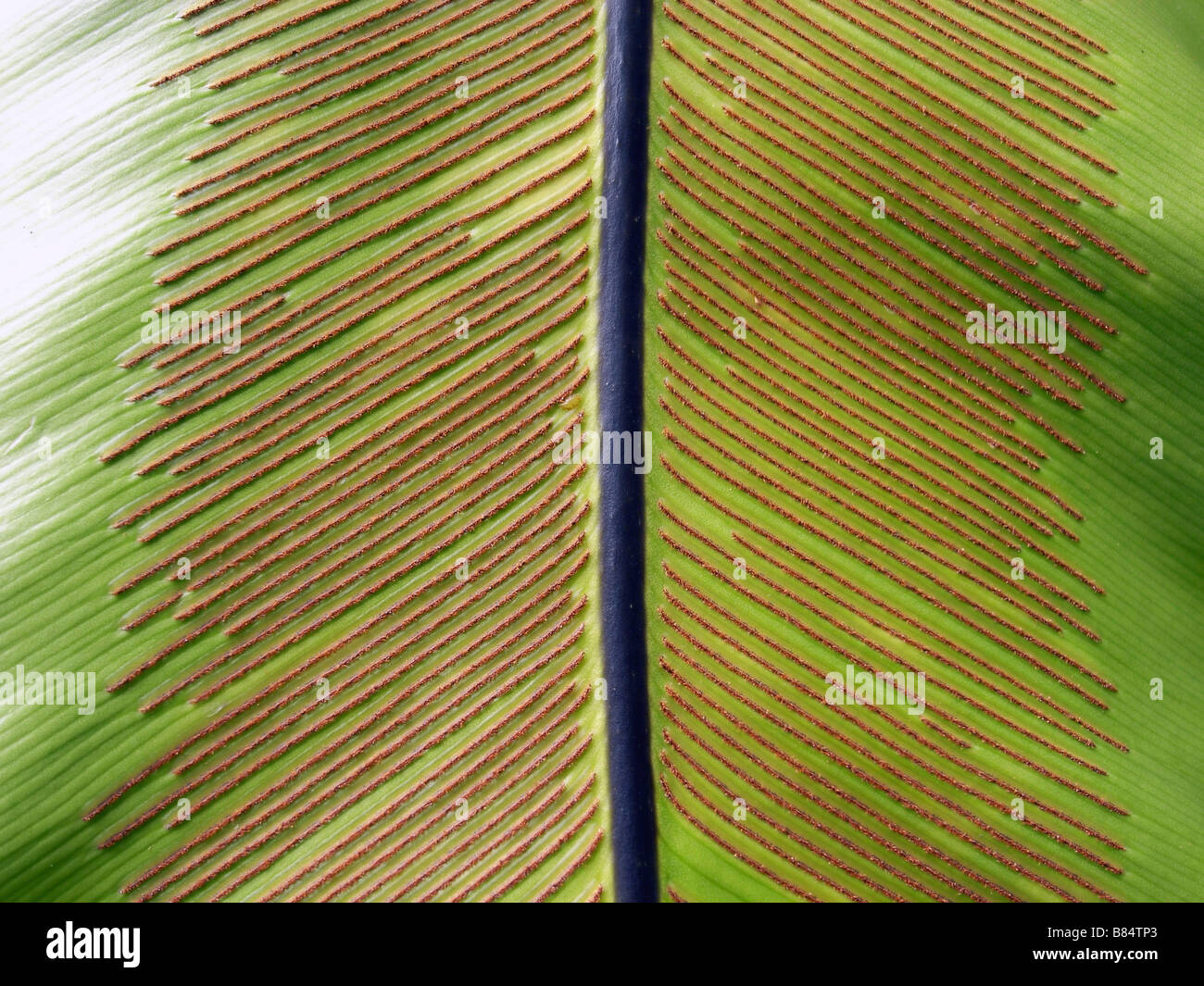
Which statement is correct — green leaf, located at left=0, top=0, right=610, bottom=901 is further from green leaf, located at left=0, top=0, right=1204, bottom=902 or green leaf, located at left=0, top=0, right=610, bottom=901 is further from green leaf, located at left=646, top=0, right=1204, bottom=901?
green leaf, located at left=646, top=0, right=1204, bottom=901

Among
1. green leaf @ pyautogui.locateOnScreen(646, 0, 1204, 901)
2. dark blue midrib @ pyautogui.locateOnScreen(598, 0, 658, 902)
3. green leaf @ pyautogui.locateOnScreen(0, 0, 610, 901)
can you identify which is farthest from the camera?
green leaf @ pyautogui.locateOnScreen(646, 0, 1204, 901)

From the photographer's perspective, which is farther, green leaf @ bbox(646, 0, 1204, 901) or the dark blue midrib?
green leaf @ bbox(646, 0, 1204, 901)

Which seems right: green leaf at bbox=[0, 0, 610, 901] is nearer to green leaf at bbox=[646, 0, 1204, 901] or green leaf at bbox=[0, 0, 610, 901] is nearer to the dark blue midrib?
the dark blue midrib

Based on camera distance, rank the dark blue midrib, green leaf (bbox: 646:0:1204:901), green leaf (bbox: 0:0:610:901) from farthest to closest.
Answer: green leaf (bbox: 646:0:1204:901), green leaf (bbox: 0:0:610:901), the dark blue midrib

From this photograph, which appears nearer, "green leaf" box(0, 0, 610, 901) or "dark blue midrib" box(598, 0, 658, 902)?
"dark blue midrib" box(598, 0, 658, 902)

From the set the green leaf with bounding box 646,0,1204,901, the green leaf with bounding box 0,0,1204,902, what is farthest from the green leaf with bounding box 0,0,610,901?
the green leaf with bounding box 646,0,1204,901

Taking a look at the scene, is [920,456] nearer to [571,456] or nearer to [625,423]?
[625,423]

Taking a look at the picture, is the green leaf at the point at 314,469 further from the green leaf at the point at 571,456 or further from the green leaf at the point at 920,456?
the green leaf at the point at 920,456

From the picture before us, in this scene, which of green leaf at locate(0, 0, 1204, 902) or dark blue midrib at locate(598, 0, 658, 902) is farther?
green leaf at locate(0, 0, 1204, 902)

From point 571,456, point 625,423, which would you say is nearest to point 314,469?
point 571,456
